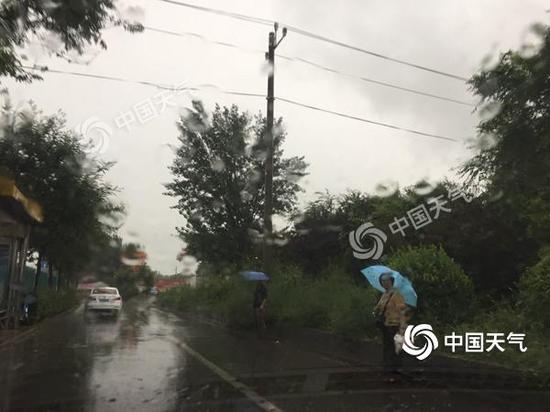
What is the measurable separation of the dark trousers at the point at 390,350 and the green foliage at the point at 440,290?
1.56m

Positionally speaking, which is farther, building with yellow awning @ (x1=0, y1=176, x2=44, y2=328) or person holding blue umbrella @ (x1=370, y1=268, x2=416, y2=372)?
building with yellow awning @ (x1=0, y1=176, x2=44, y2=328)

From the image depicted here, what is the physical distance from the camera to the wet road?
8.00 meters

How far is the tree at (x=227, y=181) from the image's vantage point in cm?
2505

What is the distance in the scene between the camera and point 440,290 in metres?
11.9

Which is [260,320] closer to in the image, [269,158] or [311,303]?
[311,303]

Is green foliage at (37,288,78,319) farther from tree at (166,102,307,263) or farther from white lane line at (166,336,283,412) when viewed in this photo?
white lane line at (166,336,283,412)

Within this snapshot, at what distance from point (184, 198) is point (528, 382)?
1905cm

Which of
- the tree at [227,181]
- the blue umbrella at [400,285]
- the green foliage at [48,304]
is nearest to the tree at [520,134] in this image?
the blue umbrella at [400,285]

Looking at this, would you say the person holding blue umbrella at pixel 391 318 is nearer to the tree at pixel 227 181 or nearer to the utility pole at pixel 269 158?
the utility pole at pixel 269 158

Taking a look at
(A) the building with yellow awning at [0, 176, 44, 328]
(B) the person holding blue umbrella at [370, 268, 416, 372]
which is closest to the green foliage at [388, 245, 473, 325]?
(B) the person holding blue umbrella at [370, 268, 416, 372]

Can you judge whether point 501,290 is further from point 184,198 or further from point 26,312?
point 26,312

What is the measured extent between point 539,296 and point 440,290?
7.73 feet

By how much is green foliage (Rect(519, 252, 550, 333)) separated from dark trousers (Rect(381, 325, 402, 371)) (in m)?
2.15

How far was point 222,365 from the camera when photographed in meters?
11.9
